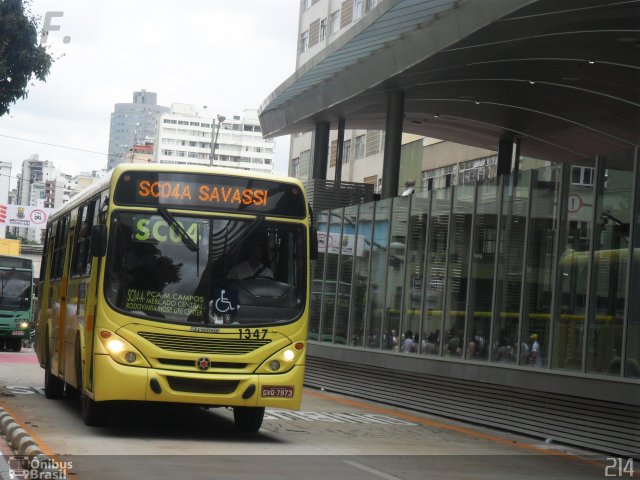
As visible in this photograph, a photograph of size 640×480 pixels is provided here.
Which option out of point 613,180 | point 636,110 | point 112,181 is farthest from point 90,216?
point 636,110

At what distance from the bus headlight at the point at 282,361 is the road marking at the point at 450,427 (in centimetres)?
342

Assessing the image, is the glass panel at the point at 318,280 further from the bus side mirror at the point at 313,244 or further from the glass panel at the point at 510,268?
the bus side mirror at the point at 313,244

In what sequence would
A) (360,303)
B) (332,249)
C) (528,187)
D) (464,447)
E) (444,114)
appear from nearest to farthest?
1. (464,447)
2. (528,187)
3. (360,303)
4. (332,249)
5. (444,114)

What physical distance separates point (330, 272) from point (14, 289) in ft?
56.1

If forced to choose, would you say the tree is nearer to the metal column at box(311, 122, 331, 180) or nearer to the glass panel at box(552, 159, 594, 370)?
the glass panel at box(552, 159, 594, 370)

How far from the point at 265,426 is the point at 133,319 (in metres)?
3.28

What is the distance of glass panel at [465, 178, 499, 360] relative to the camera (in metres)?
18.9

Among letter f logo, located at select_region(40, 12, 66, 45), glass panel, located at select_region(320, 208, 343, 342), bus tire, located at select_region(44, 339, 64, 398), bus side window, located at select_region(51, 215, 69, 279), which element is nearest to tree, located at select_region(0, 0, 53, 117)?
letter f logo, located at select_region(40, 12, 66, 45)

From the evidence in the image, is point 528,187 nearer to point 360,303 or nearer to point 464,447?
point 464,447

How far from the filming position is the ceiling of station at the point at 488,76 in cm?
1958

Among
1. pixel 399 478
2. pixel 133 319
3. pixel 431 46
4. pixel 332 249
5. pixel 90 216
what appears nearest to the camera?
pixel 399 478

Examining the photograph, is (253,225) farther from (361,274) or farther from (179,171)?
(361,274)

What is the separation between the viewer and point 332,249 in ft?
86.0

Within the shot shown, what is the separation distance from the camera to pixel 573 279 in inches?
648
